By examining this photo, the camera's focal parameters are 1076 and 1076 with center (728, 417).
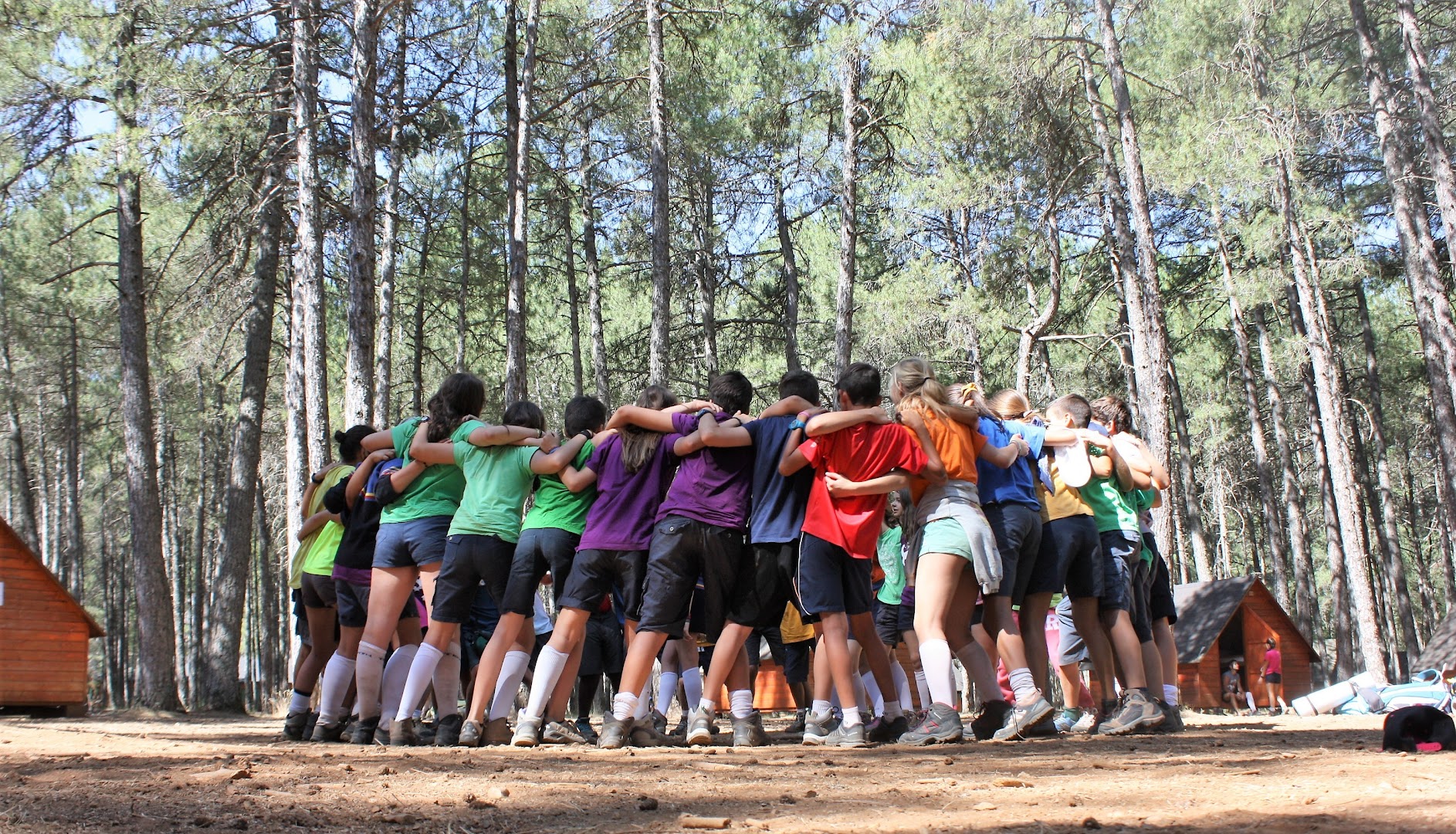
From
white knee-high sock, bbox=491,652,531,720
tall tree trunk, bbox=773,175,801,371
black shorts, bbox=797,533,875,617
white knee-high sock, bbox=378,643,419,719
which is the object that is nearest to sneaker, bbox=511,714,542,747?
white knee-high sock, bbox=491,652,531,720

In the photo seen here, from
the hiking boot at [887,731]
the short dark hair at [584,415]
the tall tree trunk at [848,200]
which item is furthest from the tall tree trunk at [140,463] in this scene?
the hiking boot at [887,731]

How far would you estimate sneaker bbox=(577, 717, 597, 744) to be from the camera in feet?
21.9

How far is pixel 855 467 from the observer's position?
522 centimetres

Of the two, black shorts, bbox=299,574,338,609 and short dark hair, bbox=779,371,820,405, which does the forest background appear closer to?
black shorts, bbox=299,574,338,609

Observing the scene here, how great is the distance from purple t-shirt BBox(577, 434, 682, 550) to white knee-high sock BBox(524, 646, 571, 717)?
57cm

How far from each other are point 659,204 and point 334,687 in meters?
10.8

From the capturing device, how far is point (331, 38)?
14.8m

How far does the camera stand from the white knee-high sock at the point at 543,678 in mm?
5414

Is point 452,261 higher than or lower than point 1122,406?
higher

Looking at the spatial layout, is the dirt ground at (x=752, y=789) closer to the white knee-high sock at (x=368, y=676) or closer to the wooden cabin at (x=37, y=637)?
the white knee-high sock at (x=368, y=676)

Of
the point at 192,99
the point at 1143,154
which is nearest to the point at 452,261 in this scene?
the point at 192,99

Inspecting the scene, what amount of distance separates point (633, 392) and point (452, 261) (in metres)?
4.53

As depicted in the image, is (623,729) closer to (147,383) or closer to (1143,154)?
(147,383)

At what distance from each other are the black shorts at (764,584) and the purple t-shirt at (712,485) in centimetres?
21
